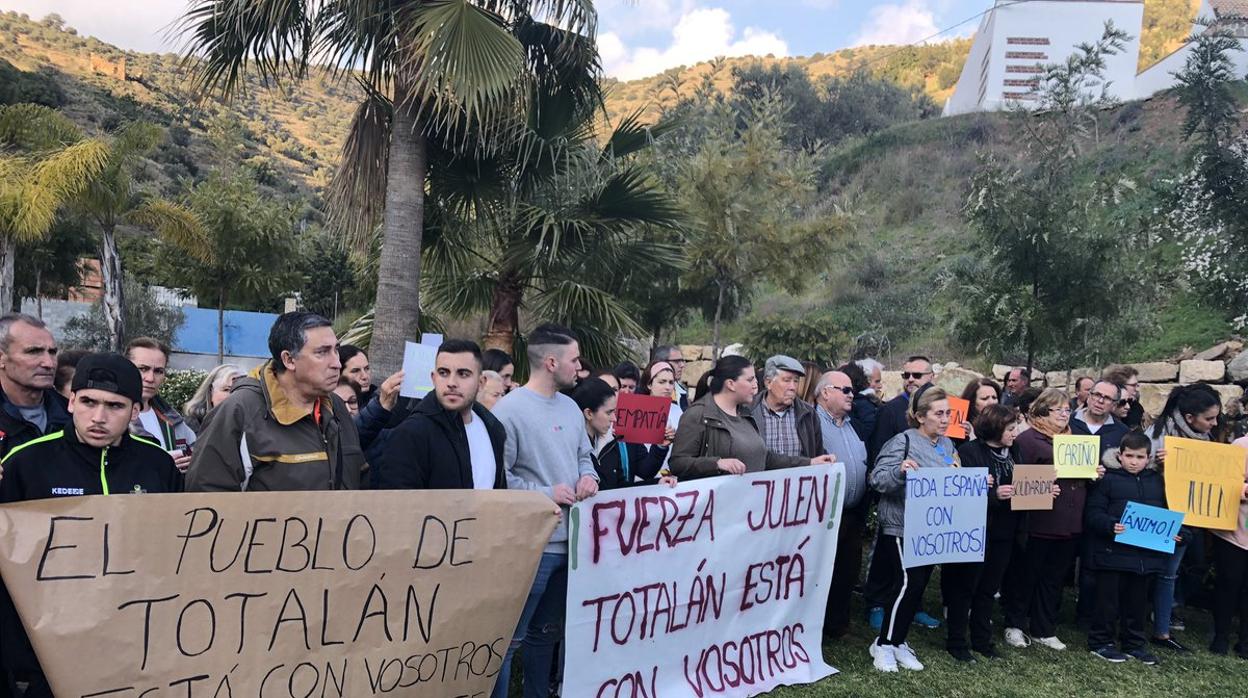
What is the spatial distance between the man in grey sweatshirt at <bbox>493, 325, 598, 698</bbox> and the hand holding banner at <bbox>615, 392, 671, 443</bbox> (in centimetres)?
119

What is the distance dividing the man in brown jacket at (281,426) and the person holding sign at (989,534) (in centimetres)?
400

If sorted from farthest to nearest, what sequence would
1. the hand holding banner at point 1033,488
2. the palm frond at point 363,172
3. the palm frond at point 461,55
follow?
the palm frond at point 363,172 < the palm frond at point 461,55 < the hand holding banner at point 1033,488

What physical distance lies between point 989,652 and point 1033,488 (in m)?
1.12

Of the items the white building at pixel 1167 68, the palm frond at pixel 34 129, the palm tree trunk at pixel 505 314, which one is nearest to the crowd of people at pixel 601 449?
the palm tree trunk at pixel 505 314

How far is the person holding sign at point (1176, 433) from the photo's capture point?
616cm

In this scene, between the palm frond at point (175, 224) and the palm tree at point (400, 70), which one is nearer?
the palm tree at point (400, 70)

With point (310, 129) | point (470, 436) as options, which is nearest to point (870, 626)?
point (470, 436)

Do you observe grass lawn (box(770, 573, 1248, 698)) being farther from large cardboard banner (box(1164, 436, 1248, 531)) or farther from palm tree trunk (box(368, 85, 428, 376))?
palm tree trunk (box(368, 85, 428, 376))

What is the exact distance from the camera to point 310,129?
80938 millimetres

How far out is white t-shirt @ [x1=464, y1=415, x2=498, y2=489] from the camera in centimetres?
381

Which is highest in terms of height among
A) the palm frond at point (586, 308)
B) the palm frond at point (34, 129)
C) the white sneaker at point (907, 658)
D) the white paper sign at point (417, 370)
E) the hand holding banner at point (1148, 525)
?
the palm frond at point (34, 129)

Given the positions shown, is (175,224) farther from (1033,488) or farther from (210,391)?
(1033,488)

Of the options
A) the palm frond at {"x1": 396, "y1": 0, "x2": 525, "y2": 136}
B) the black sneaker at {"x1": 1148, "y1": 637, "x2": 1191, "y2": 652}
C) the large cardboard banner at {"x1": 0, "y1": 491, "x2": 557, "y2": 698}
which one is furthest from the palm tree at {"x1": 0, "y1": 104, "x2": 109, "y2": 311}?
the black sneaker at {"x1": 1148, "y1": 637, "x2": 1191, "y2": 652}

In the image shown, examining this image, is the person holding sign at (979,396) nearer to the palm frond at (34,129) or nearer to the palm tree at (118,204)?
the palm tree at (118,204)
